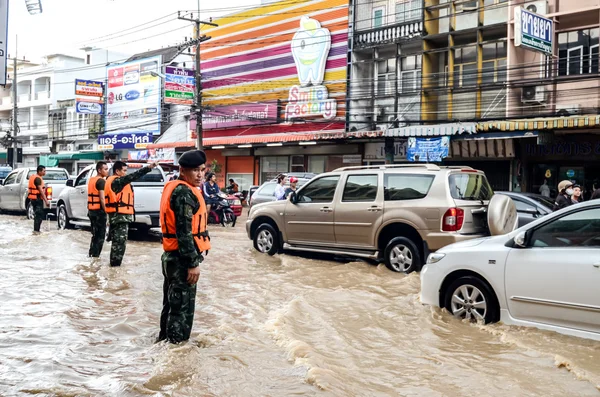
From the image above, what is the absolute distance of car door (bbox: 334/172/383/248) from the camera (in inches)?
382

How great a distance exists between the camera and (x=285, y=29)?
28859mm

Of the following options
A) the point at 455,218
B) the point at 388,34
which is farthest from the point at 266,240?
the point at 388,34

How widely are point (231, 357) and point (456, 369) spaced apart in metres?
1.91

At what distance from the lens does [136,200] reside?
1299cm

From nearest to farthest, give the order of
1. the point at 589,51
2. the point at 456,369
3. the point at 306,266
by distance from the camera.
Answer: the point at 456,369
the point at 306,266
the point at 589,51

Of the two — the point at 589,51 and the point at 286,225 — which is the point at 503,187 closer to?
the point at 589,51

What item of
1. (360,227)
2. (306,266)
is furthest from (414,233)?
(306,266)

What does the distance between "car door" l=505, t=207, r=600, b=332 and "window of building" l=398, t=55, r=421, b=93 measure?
60.2 ft

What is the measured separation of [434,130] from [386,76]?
5.36m

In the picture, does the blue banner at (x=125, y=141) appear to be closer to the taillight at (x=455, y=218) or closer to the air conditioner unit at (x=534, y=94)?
the air conditioner unit at (x=534, y=94)

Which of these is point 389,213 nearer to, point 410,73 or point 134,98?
point 410,73

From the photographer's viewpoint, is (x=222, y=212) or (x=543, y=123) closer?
(x=543, y=123)

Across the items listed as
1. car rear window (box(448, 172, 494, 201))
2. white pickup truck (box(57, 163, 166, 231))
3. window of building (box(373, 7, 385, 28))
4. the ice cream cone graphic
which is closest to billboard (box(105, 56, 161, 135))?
the ice cream cone graphic

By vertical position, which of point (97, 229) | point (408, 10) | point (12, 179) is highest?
point (408, 10)
